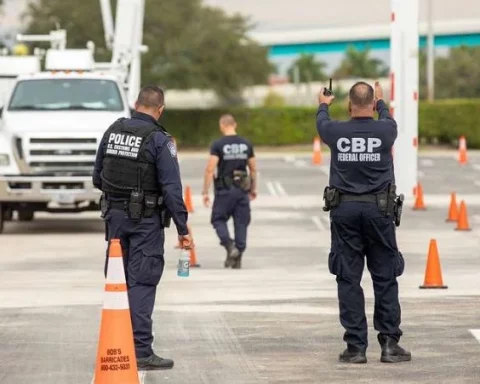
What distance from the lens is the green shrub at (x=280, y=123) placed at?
65.3 m

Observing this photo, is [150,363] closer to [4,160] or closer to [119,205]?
[119,205]

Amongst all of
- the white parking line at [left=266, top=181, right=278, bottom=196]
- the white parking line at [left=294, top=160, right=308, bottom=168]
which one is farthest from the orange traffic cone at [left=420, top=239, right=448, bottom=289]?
the white parking line at [left=294, top=160, right=308, bottom=168]

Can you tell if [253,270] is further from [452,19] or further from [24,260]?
[452,19]

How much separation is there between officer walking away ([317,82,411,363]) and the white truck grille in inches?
521

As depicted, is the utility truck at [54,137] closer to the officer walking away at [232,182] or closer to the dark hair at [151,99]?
the officer walking away at [232,182]

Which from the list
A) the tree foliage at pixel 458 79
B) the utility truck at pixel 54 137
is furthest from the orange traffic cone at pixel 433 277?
the tree foliage at pixel 458 79

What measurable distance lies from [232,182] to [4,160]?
6.24m

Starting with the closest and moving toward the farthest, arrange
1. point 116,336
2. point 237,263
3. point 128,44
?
point 116,336 → point 237,263 → point 128,44

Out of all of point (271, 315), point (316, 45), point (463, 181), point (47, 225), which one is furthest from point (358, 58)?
point (271, 315)

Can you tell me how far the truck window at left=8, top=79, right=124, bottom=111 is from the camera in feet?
83.4

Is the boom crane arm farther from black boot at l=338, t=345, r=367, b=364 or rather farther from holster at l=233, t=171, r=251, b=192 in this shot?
black boot at l=338, t=345, r=367, b=364

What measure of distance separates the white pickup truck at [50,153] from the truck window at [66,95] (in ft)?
0.07

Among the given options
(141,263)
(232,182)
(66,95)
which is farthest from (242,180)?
(141,263)

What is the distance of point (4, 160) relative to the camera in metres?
24.4
